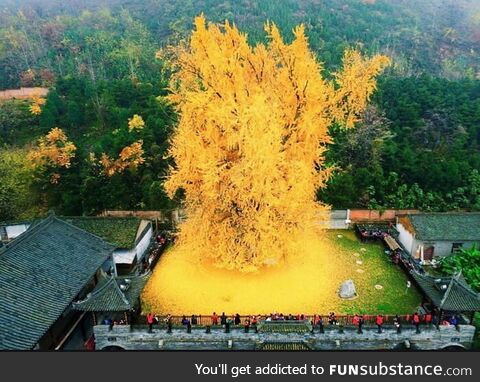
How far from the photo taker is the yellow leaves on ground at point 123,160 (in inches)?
1087

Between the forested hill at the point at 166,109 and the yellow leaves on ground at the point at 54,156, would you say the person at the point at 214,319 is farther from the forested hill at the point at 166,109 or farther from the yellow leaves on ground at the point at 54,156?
the yellow leaves on ground at the point at 54,156

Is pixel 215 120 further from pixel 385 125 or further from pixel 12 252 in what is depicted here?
pixel 385 125

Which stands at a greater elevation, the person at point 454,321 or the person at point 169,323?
the person at point 454,321

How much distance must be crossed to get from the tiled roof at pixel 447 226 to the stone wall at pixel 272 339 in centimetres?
667

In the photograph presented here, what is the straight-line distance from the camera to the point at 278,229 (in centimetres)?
1812

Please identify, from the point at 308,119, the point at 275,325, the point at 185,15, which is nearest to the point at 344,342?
the point at 275,325

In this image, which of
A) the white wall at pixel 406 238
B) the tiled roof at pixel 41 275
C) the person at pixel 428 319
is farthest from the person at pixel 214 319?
the white wall at pixel 406 238

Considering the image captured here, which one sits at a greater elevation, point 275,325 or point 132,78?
point 132,78

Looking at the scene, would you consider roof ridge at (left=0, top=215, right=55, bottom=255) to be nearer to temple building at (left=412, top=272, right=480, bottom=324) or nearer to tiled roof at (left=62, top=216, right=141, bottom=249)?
tiled roof at (left=62, top=216, right=141, bottom=249)

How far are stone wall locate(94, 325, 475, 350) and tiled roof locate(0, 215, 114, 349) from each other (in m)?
2.03

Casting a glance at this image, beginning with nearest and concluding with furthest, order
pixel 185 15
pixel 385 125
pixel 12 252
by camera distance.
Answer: pixel 12 252
pixel 385 125
pixel 185 15

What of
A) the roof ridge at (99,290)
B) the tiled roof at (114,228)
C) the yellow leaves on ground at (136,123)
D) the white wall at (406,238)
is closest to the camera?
the roof ridge at (99,290)

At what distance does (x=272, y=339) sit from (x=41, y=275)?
27.3 feet

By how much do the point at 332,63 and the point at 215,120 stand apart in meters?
26.2
